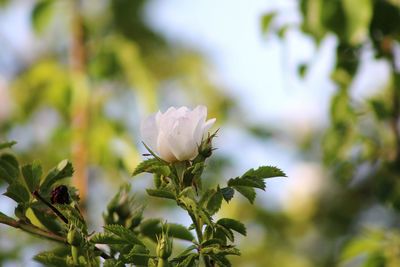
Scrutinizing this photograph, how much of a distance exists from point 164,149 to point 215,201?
0.27ft

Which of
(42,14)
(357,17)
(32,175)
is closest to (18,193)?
(32,175)

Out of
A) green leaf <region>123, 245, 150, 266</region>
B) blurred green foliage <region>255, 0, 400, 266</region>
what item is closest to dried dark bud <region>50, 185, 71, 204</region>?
green leaf <region>123, 245, 150, 266</region>

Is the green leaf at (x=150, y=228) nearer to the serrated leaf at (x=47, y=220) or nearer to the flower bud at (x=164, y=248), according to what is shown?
the serrated leaf at (x=47, y=220)

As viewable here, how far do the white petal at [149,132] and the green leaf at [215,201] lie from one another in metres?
0.10

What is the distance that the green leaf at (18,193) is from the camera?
994 mm

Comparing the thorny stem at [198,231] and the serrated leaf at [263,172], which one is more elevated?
the serrated leaf at [263,172]

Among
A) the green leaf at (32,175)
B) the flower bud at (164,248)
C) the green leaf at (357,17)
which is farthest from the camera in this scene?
the green leaf at (357,17)

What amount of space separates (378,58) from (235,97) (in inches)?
62.4

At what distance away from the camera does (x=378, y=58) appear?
168cm

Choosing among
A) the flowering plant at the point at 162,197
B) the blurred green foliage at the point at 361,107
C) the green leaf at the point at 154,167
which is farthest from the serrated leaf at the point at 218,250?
the blurred green foliage at the point at 361,107

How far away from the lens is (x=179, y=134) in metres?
0.98

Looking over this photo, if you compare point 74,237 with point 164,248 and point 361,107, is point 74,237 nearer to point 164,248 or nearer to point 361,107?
point 164,248

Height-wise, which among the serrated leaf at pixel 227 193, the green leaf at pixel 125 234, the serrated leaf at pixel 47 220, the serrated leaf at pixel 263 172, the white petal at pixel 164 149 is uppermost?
the white petal at pixel 164 149

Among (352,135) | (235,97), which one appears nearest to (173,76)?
(235,97)
